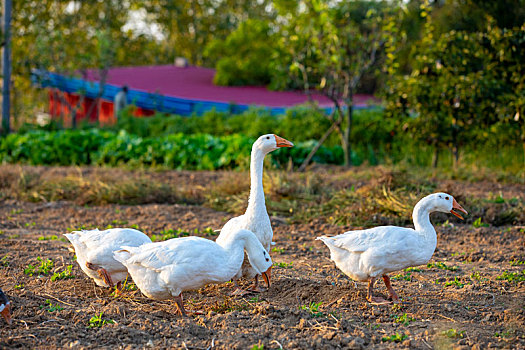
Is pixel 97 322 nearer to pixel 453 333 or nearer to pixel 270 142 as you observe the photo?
pixel 270 142

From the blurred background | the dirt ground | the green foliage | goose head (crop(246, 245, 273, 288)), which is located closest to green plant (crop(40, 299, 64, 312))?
the dirt ground

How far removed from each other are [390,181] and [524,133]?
2978 mm

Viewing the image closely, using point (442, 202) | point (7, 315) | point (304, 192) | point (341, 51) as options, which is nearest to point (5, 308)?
point (7, 315)

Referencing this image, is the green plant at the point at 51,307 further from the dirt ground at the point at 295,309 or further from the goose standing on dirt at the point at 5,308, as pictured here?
the goose standing on dirt at the point at 5,308

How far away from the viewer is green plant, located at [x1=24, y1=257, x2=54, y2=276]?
5137 millimetres

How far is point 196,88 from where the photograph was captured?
18734 mm

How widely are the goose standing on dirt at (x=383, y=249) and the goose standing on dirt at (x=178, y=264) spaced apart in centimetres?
80

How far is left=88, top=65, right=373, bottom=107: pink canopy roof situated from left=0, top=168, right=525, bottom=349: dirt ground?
34.7 feet

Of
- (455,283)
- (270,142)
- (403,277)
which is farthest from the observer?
(403,277)

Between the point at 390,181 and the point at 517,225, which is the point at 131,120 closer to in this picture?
the point at 390,181

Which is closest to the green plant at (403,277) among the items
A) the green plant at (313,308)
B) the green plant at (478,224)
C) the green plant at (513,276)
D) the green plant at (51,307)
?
the green plant at (513,276)

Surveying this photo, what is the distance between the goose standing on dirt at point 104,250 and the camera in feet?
14.6

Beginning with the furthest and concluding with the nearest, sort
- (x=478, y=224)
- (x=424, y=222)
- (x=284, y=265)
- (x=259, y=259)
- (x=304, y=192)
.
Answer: (x=304, y=192), (x=478, y=224), (x=284, y=265), (x=424, y=222), (x=259, y=259)

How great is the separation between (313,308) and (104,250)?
5.21ft
